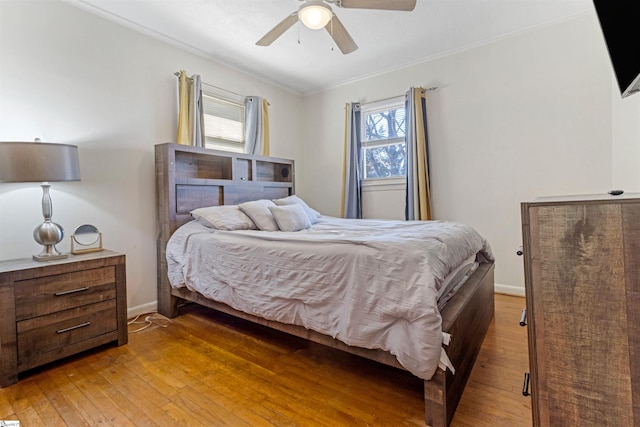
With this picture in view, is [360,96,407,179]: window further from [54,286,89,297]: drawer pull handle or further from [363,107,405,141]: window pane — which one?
[54,286,89,297]: drawer pull handle

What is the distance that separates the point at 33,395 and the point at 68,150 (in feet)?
4.82

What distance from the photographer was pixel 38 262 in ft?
6.26

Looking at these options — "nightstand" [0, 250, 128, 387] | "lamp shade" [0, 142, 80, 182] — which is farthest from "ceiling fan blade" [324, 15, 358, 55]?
"nightstand" [0, 250, 128, 387]

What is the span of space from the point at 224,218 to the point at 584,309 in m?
2.42

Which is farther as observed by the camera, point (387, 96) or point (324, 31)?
point (387, 96)

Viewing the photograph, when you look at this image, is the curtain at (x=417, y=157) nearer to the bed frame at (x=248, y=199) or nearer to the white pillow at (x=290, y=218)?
the bed frame at (x=248, y=199)

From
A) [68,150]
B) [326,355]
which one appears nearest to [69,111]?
[68,150]

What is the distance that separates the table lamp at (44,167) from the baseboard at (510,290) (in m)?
3.98

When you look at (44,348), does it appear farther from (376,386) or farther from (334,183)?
(334,183)

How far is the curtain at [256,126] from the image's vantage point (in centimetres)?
373

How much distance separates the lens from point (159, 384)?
167 centimetres

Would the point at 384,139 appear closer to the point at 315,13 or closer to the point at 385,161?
the point at 385,161

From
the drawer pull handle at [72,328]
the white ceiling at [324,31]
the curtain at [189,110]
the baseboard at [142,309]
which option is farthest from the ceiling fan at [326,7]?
the baseboard at [142,309]

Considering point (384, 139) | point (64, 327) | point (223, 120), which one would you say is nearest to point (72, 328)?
point (64, 327)
